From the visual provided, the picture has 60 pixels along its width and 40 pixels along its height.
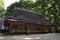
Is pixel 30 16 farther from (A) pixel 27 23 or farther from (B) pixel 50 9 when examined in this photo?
(B) pixel 50 9

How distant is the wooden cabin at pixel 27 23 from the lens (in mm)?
20609

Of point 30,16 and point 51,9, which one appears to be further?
point 51,9

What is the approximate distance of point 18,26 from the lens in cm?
2094

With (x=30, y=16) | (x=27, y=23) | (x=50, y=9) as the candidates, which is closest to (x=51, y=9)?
(x=50, y=9)

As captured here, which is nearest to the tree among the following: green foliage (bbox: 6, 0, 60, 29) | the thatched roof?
green foliage (bbox: 6, 0, 60, 29)

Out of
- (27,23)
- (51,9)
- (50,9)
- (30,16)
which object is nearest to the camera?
(27,23)

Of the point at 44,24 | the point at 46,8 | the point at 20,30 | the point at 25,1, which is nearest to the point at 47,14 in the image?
the point at 46,8

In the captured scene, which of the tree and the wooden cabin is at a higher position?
the tree

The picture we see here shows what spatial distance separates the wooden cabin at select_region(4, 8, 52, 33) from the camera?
811 inches

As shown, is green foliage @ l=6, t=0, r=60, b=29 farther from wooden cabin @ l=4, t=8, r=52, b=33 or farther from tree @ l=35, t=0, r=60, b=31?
wooden cabin @ l=4, t=8, r=52, b=33

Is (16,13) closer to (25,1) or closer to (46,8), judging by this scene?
(46,8)

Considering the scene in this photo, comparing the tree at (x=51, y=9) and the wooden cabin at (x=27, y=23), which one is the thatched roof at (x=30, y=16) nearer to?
the wooden cabin at (x=27, y=23)

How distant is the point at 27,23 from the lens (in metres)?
21.2

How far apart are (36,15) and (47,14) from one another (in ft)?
5.93
